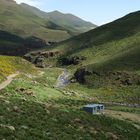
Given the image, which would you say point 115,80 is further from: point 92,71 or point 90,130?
point 90,130

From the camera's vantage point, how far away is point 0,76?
7762 cm

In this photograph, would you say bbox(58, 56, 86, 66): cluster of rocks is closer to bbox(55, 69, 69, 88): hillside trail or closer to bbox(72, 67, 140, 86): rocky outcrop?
bbox(55, 69, 69, 88): hillside trail

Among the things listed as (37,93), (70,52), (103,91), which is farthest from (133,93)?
(70,52)

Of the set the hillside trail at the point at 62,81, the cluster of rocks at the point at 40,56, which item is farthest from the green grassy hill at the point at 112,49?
the hillside trail at the point at 62,81

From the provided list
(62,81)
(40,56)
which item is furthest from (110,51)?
(62,81)

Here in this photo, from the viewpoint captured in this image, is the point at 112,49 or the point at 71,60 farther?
the point at 71,60

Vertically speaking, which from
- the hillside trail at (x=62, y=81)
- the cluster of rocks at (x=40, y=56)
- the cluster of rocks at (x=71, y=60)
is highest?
the cluster of rocks at (x=40, y=56)

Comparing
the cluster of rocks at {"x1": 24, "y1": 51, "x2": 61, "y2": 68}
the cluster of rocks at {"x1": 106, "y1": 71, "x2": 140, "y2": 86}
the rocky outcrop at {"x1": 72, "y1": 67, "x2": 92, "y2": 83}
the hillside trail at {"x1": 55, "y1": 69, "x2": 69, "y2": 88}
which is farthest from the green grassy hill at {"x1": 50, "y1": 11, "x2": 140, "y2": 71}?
the hillside trail at {"x1": 55, "y1": 69, "x2": 69, "y2": 88}

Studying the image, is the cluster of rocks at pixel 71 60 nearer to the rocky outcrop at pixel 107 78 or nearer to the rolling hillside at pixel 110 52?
the rolling hillside at pixel 110 52

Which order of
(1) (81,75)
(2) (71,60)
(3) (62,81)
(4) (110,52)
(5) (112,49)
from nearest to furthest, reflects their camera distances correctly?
(1) (81,75) < (3) (62,81) < (4) (110,52) < (5) (112,49) < (2) (71,60)

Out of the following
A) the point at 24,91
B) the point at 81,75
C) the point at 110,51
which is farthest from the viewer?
the point at 110,51

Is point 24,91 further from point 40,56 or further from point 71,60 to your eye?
point 40,56

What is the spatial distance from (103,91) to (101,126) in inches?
2139

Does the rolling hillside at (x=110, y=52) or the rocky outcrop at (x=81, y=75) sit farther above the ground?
the rolling hillside at (x=110, y=52)
